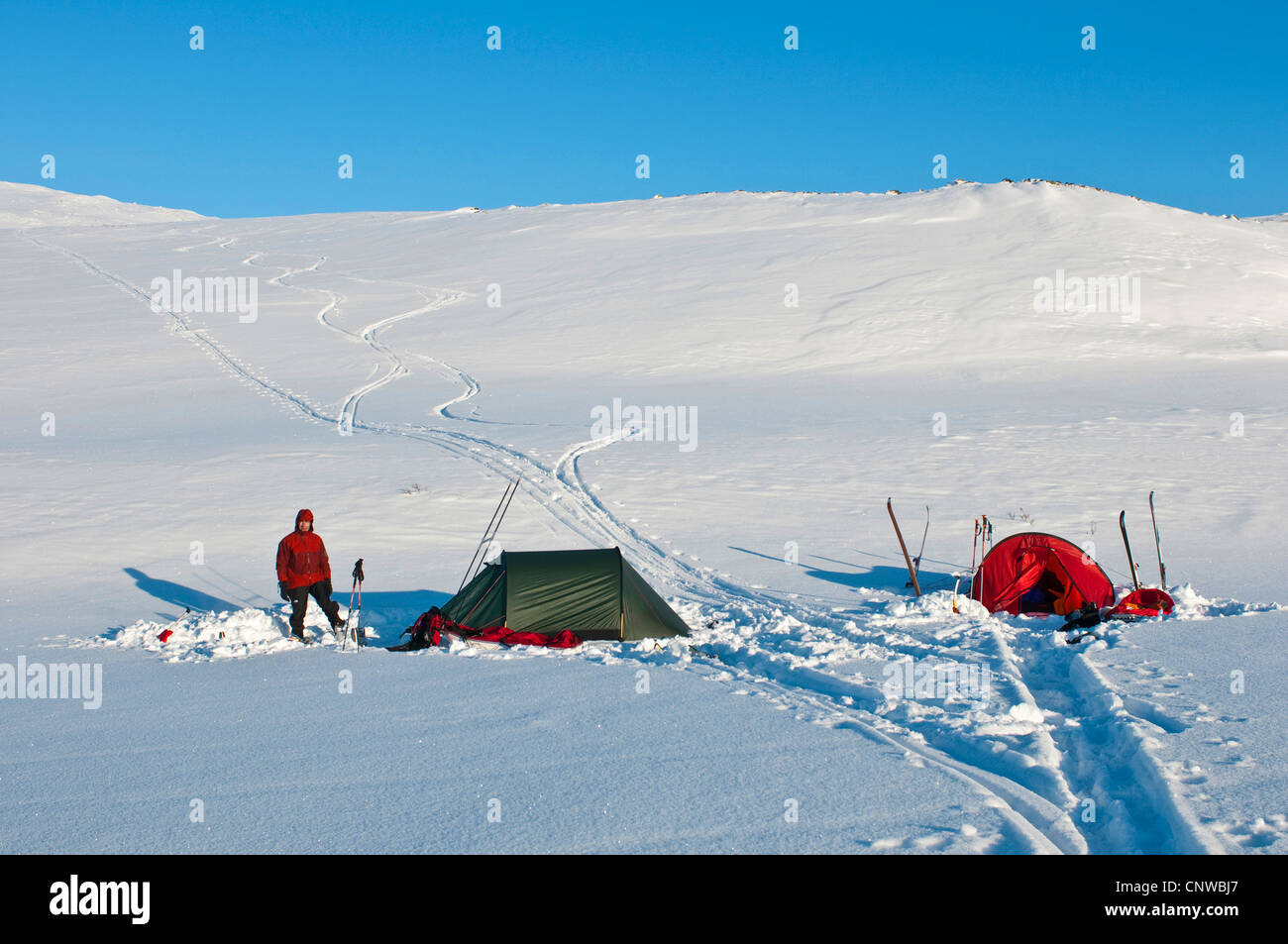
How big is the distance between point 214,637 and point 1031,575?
29.6 feet

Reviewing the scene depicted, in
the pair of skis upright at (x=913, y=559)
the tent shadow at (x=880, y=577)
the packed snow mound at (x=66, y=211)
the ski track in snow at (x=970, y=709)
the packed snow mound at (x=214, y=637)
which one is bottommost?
the ski track in snow at (x=970, y=709)

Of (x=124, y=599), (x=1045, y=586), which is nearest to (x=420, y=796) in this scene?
(x=124, y=599)

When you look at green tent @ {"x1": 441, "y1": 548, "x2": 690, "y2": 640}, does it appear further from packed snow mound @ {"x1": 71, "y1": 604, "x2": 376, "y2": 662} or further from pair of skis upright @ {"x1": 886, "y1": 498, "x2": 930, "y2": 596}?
pair of skis upright @ {"x1": 886, "y1": 498, "x2": 930, "y2": 596}

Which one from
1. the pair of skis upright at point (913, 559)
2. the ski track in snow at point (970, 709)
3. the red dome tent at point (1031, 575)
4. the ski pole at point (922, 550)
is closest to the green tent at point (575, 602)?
the ski track in snow at point (970, 709)

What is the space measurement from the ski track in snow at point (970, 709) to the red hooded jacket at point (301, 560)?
9.69 feet

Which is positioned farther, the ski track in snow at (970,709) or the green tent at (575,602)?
the green tent at (575,602)

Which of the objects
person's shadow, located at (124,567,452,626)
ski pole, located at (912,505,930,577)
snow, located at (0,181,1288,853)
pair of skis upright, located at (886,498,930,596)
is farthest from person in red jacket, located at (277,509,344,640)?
ski pole, located at (912,505,930,577)

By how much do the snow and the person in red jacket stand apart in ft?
1.13

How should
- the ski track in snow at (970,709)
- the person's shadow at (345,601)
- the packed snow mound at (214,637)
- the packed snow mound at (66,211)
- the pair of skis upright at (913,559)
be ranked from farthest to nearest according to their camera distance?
the packed snow mound at (66,211) → the pair of skis upright at (913,559) → the person's shadow at (345,601) → the packed snow mound at (214,637) → the ski track in snow at (970,709)

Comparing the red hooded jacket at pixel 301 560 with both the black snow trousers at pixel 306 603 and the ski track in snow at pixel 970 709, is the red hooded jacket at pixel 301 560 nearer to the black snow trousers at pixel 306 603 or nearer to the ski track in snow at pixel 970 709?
the black snow trousers at pixel 306 603

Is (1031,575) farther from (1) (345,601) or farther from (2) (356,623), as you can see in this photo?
(1) (345,601)

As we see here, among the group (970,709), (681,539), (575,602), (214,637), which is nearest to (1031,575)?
(970,709)

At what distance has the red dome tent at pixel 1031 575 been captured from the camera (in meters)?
11.4
